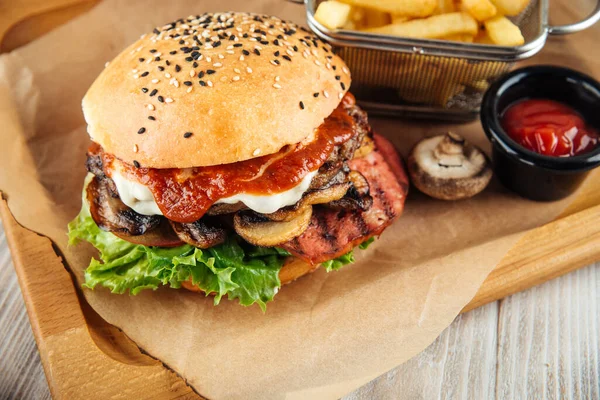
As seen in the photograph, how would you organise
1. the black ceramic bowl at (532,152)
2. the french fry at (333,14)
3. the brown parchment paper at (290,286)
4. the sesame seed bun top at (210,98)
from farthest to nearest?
the french fry at (333,14) < the black ceramic bowl at (532,152) < the brown parchment paper at (290,286) < the sesame seed bun top at (210,98)

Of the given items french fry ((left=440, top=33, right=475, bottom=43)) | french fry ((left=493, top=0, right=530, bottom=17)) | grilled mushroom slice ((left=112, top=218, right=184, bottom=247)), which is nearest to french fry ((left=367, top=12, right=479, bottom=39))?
french fry ((left=440, top=33, right=475, bottom=43))

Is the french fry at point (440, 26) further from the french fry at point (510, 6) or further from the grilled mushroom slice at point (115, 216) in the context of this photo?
the grilled mushroom slice at point (115, 216)

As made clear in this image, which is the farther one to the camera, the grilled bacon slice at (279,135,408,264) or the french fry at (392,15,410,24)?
the french fry at (392,15,410,24)

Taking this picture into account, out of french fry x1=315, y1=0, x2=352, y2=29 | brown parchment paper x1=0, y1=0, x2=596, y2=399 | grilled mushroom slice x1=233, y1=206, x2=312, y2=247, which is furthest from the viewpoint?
french fry x1=315, y1=0, x2=352, y2=29

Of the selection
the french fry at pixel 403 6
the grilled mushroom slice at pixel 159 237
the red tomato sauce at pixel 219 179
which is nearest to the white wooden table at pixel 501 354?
the grilled mushroom slice at pixel 159 237

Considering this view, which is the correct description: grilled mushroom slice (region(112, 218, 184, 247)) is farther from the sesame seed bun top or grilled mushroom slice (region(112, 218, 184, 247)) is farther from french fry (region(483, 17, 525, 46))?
french fry (region(483, 17, 525, 46))

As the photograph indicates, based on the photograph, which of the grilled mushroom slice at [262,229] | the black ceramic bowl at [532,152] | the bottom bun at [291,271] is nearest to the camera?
the grilled mushroom slice at [262,229]

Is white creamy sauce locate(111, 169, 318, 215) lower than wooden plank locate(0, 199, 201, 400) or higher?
higher
